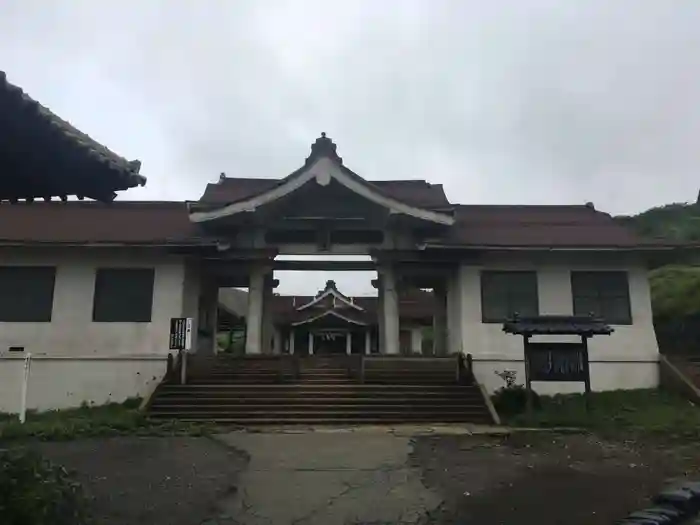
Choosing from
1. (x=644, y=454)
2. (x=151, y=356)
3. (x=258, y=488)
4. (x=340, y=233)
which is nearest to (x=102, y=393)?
(x=151, y=356)

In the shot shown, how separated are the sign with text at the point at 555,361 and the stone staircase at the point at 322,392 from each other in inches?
56.8

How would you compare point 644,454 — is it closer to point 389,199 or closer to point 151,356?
point 389,199

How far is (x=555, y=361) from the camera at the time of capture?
1418 cm

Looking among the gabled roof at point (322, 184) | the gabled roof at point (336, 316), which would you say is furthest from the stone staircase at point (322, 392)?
the gabled roof at point (336, 316)

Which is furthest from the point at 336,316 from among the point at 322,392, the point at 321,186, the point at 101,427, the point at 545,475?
the point at 545,475

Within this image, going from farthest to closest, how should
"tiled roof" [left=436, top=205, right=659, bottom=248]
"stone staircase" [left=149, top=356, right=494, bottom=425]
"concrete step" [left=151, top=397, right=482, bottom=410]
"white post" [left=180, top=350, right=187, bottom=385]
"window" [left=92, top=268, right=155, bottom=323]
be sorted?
1. "tiled roof" [left=436, top=205, right=659, bottom=248]
2. "window" [left=92, top=268, right=155, bottom=323]
3. "white post" [left=180, top=350, right=187, bottom=385]
4. "concrete step" [left=151, top=397, right=482, bottom=410]
5. "stone staircase" [left=149, top=356, right=494, bottom=425]

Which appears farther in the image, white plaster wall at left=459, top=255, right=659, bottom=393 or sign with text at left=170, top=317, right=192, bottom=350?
white plaster wall at left=459, top=255, right=659, bottom=393

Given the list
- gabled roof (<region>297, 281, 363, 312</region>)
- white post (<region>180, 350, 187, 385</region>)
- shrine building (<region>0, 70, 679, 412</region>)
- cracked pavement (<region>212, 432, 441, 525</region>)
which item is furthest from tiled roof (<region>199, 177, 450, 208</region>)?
cracked pavement (<region>212, 432, 441, 525</region>)

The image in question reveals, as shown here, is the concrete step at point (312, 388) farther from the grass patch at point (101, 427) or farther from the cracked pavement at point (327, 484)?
the cracked pavement at point (327, 484)

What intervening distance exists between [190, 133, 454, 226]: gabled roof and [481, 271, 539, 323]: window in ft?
7.07

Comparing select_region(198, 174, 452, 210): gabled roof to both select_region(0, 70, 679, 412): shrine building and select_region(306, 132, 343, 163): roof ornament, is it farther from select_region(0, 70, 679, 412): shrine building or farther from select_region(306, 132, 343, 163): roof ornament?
select_region(306, 132, 343, 163): roof ornament

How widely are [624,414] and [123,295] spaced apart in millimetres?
12847

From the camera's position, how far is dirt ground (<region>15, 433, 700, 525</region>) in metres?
6.20

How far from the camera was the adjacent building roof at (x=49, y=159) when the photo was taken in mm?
5012
